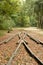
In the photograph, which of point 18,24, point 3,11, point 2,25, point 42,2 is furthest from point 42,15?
point 3,11

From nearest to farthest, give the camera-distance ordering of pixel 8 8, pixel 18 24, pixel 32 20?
pixel 8 8 < pixel 18 24 < pixel 32 20

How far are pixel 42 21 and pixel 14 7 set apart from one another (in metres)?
23.5

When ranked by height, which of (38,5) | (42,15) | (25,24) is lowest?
(25,24)

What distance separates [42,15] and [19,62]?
46.6 metres

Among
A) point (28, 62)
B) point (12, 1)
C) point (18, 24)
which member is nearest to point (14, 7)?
point (12, 1)

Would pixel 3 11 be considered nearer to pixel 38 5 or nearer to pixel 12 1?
pixel 12 1

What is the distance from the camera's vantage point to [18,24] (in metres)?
65.8

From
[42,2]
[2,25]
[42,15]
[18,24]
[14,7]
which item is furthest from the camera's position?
[18,24]

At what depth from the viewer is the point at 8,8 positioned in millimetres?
31391

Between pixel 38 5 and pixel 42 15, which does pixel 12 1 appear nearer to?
pixel 38 5

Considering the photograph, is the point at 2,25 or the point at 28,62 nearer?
the point at 28,62

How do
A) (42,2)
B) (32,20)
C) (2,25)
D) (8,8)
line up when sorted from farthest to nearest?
(32,20)
(42,2)
(2,25)
(8,8)

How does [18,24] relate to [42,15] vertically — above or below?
below

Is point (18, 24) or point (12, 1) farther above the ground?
point (12, 1)
